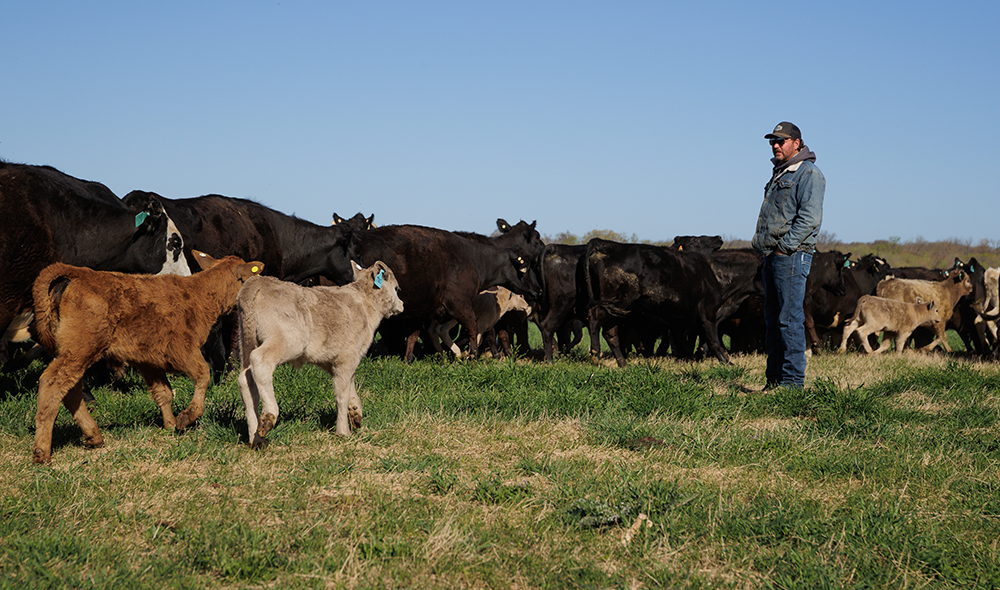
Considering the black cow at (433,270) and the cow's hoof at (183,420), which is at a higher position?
the black cow at (433,270)

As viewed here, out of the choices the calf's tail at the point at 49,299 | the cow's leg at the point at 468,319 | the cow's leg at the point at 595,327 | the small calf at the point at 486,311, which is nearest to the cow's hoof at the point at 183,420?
the calf's tail at the point at 49,299

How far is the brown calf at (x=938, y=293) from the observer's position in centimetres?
1614

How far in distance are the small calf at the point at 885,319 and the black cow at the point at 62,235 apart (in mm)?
12211

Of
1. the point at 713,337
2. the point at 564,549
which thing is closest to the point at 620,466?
the point at 564,549

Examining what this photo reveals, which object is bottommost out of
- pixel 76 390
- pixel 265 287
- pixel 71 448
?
Answer: pixel 71 448

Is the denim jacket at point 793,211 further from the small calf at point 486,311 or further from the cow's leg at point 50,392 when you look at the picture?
the small calf at point 486,311

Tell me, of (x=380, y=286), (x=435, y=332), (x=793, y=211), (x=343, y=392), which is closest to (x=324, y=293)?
(x=380, y=286)

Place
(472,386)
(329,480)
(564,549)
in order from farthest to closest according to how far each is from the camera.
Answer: (472,386), (329,480), (564,549)

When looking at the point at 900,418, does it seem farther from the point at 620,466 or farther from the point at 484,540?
the point at 484,540

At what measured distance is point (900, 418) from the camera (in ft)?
22.1

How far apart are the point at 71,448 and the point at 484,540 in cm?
304

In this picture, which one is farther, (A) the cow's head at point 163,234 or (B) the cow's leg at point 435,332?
(B) the cow's leg at point 435,332

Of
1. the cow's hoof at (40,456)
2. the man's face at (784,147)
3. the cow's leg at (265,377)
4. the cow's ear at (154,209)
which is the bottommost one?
the cow's hoof at (40,456)

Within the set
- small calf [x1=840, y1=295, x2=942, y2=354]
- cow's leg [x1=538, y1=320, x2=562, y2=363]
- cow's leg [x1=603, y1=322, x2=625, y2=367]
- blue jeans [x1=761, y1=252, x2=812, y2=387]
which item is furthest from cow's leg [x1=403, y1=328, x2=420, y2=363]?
small calf [x1=840, y1=295, x2=942, y2=354]
